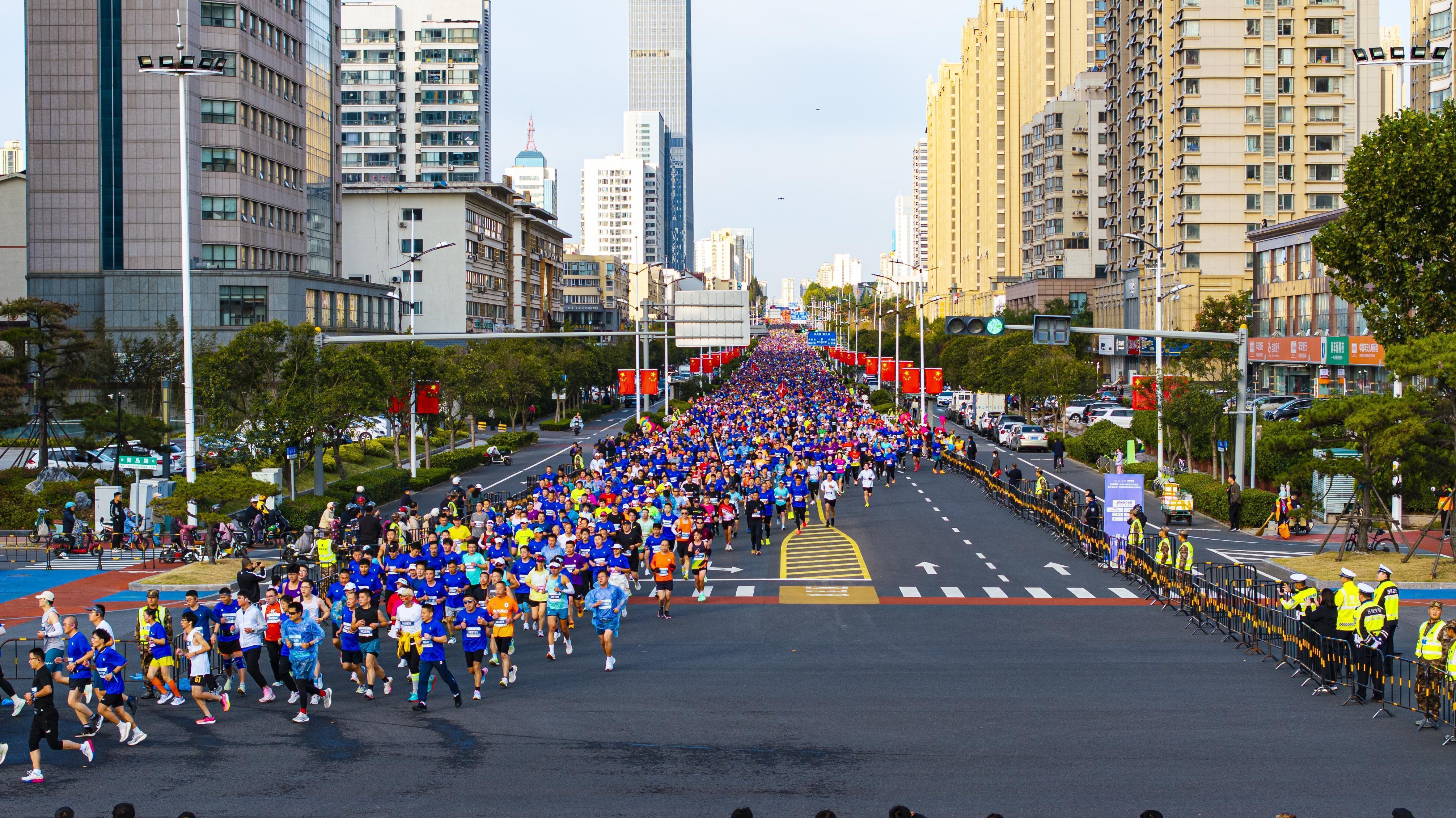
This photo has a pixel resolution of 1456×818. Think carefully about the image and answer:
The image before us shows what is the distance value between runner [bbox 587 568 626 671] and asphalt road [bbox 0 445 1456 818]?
1.47ft

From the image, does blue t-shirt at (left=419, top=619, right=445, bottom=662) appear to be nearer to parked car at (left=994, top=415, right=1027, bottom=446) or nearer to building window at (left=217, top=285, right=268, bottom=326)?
parked car at (left=994, top=415, right=1027, bottom=446)

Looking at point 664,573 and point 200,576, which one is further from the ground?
point 664,573

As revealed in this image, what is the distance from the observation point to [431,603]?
52.6ft

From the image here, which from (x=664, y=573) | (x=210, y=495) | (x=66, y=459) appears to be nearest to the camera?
(x=664, y=573)

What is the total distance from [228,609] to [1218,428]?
3769 cm

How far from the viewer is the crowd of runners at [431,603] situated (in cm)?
1605

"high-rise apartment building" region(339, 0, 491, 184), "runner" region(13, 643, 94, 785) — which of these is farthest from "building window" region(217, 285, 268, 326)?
"high-rise apartment building" region(339, 0, 491, 184)

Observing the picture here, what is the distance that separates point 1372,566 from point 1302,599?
10766mm

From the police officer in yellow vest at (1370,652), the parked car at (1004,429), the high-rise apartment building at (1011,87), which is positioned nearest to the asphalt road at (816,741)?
the police officer in yellow vest at (1370,652)

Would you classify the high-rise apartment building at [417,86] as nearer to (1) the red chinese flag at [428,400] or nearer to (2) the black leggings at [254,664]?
(1) the red chinese flag at [428,400]

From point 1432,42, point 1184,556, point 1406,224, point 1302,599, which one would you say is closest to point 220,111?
point 1406,224

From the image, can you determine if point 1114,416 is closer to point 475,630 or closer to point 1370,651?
point 1370,651

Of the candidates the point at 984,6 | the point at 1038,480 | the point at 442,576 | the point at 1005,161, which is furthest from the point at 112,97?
the point at 984,6

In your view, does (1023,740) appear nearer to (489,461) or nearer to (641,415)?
(489,461)
